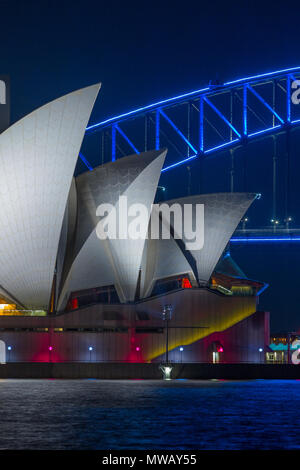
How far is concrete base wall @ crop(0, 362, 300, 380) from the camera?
55.5 meters

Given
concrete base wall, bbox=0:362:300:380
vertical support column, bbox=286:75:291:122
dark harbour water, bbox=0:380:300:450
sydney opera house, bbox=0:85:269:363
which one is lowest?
dark harbour water, bbox=0:380:300:450

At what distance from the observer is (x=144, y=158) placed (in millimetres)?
53812

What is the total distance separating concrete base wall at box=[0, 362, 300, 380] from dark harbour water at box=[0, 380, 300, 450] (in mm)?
6026

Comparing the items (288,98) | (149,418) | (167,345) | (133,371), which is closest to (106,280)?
(167,345)

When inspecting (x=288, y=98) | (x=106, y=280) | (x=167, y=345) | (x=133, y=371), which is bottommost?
(x=133, y=371)

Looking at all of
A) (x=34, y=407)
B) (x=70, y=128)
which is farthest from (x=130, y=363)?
(x=34, y=407)

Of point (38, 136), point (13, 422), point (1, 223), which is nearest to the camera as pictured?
point (13, 422)

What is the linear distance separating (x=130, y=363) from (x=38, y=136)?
15888mm

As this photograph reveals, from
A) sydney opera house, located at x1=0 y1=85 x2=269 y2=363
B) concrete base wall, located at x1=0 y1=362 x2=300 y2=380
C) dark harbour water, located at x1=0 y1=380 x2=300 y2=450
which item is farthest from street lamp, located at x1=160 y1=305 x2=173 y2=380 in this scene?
dark harbour water, located at x1=0 y1=380 x2=300 y2=450

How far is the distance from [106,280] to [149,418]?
28.0 meters

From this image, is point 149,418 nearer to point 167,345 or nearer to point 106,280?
point 167,345

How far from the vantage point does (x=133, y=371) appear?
5612 centimetres

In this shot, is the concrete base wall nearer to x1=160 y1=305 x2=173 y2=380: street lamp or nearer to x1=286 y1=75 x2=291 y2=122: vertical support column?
x1=160 y1=305 x2=173 y2=380: street lamp
